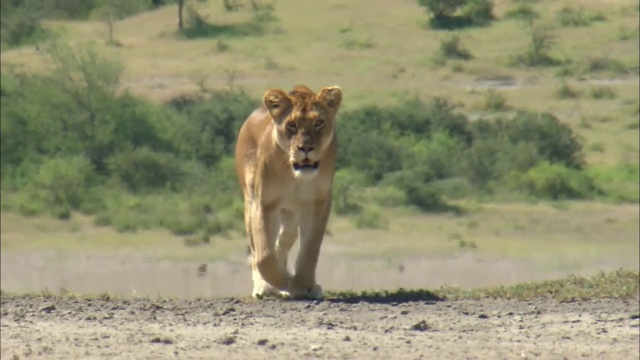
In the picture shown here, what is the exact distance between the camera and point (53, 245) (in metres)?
21.3

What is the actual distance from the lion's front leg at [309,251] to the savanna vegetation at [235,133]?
1182 centimetres

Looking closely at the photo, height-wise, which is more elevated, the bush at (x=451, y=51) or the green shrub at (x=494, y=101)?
the bush at (x=451, y=51)

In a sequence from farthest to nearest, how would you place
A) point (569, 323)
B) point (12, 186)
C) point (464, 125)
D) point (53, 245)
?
1. point (464, 125)
2. point (12, 186)
3. point (53, 245)
4. point (569, 323)

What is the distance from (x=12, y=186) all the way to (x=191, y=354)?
1826 cm

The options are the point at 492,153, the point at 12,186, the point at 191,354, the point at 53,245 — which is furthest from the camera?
the point at 492,153

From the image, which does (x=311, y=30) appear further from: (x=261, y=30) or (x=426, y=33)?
(x=426, y=33)

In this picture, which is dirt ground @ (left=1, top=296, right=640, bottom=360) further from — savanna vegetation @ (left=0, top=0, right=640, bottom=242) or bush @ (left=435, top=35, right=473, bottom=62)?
bush @ (left=435, top=35, right=473, bottom=62)

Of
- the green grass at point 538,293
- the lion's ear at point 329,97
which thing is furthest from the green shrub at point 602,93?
the lion's ear at point 329,97

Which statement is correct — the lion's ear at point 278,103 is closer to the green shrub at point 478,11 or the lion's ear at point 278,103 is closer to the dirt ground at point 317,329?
the dirt ground at point 317,329

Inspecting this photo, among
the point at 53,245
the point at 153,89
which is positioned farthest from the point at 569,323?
the point at 153,89

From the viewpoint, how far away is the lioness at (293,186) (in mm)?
9828

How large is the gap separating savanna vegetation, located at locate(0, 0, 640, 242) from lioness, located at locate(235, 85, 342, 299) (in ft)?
38.6

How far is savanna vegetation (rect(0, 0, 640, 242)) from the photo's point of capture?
24.2 metres

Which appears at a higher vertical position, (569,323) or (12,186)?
(569,323)
